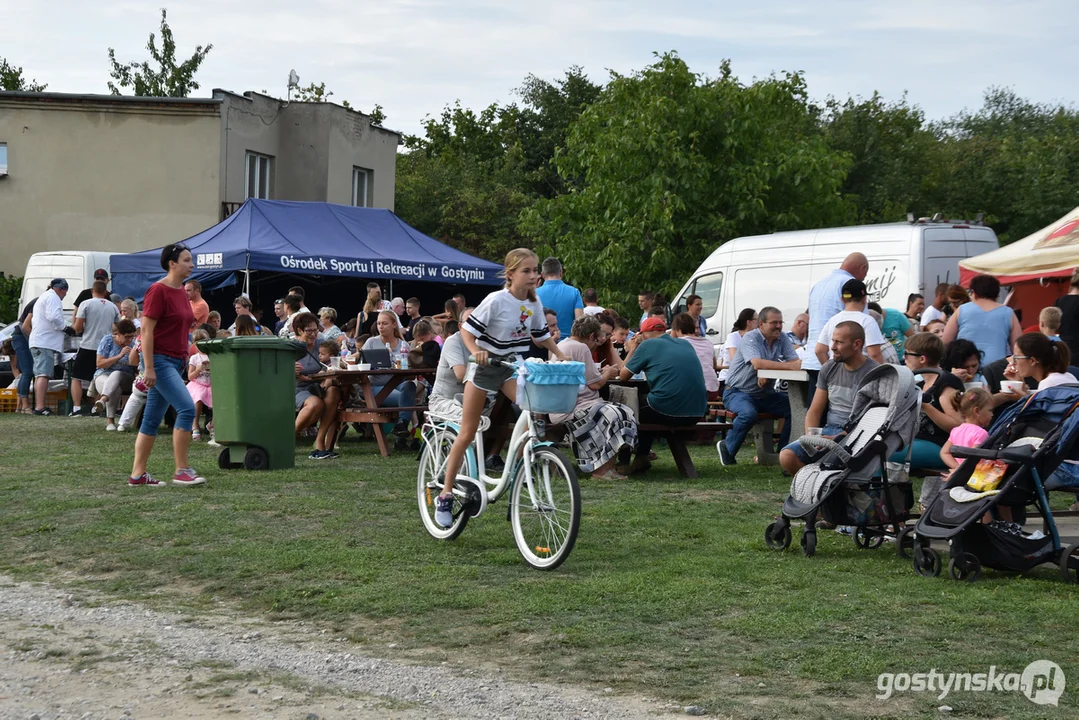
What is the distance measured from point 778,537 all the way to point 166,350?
5138 mm

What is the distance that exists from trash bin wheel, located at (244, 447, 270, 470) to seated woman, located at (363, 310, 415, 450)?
2549 millimetres

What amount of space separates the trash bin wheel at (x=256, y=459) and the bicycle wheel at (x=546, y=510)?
5.00 metres

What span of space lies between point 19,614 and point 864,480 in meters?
4.50

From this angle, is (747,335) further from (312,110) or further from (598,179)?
(312,110)

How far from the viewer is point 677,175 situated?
31.8 m

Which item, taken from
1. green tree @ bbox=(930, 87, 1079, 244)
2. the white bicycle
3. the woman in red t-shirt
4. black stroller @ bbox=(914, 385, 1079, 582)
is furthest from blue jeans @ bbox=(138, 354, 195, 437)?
green tree @ bbox=(930, 87, 1079, 244)

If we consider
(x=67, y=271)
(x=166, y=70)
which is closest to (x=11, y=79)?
(x=166, y=70)

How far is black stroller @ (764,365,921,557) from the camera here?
23.8ft

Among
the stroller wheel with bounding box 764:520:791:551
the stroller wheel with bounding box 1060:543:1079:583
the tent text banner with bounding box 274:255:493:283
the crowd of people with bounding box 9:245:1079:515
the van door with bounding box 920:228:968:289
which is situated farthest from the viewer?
the tent text banner with bounding box 274:255:493:283

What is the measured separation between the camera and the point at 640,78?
33.3 metres

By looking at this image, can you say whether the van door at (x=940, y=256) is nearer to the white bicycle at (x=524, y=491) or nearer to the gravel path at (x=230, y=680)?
the white bicycle at (x=524, y=491)

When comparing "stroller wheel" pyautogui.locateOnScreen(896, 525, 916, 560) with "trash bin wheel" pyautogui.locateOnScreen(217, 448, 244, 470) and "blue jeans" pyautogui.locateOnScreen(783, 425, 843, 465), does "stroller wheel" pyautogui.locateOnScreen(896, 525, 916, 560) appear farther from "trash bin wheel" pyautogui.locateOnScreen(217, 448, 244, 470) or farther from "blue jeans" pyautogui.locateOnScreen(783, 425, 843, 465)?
"trash bin wheel" pyautogui.locateOnScreen(217, 448, 244, 470)

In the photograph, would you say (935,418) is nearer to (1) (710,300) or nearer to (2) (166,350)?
(2) (166,350)

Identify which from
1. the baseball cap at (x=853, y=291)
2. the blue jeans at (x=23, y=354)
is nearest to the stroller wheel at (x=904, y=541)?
the baseball cap at (x=853, y=291)
